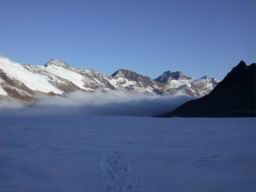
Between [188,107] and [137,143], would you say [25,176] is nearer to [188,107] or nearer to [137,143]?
[137,143]

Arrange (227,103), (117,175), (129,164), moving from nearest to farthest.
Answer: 1. (117,175)
2. (129,164)
3. (227,103)

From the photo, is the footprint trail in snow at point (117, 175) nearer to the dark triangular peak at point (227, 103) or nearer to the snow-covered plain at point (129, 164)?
the snow-covered plain at point (129, 164)

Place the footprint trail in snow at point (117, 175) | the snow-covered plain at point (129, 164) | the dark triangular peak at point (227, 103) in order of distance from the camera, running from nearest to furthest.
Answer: the footprint trail in snow at point (117, 175)
the snow-covered plain at point (129, 164)
the dark triangular peak at point (227, 103)

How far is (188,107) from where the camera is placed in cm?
19412

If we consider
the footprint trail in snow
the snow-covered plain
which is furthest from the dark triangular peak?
the footprint trail in snow

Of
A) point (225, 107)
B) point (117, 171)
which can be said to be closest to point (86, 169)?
point (117, 171)

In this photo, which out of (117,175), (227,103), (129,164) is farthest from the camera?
(227,103)

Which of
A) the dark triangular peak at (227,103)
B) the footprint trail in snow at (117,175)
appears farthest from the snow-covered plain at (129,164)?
the dark triangular peak at (227,103)

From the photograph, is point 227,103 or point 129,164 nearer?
point 129,164

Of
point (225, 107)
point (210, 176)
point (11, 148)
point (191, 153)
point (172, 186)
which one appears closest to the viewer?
point (172, 186)

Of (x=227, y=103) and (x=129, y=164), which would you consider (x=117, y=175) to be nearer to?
(x=129, y=164)

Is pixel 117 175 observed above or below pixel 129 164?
below

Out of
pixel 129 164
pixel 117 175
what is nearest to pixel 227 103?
pixel 129 164

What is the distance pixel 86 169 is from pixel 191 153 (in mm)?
7171
